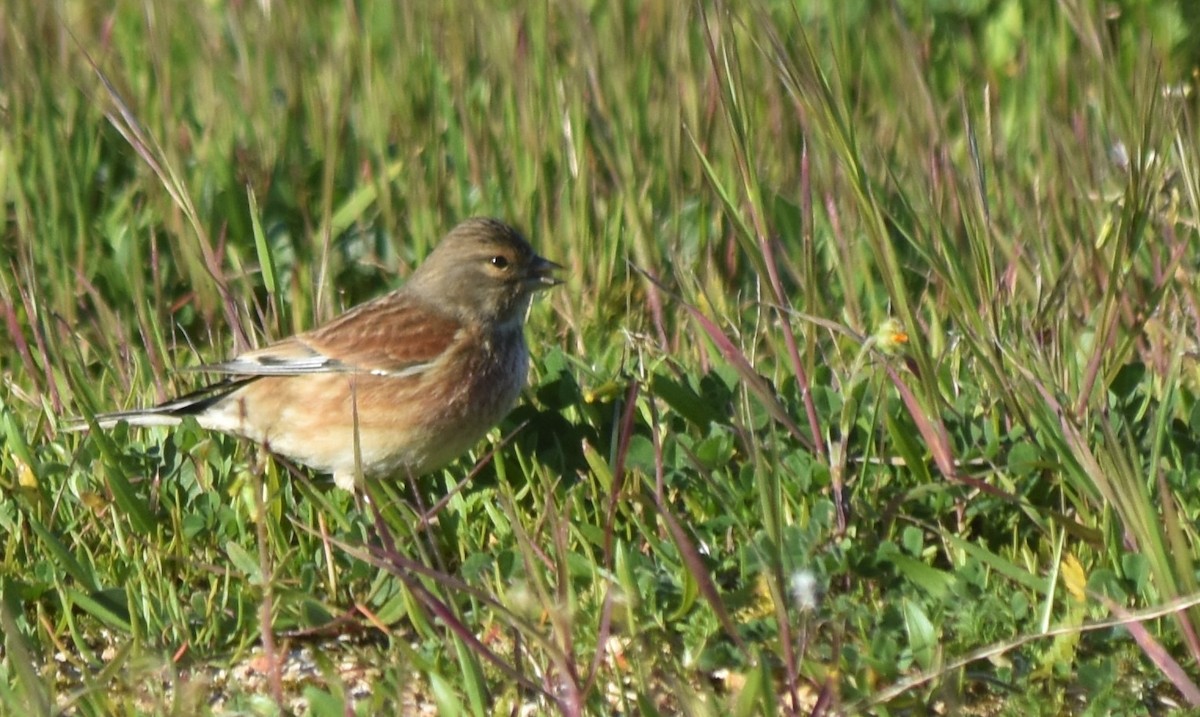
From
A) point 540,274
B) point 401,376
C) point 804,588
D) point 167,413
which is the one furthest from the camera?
point 540,274

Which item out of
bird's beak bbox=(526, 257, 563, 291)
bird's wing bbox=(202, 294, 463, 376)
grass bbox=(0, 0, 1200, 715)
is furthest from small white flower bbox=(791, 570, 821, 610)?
bird's beak bbox=(526, 257, 563, 291)

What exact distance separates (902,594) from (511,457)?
126cm

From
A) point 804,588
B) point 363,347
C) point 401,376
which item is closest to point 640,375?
point 401,376

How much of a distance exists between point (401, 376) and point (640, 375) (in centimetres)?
69

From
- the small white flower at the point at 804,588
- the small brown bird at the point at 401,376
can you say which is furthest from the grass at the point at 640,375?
the small brown bird at the point at 401,376

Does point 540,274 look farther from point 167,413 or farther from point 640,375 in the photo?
point 167,413

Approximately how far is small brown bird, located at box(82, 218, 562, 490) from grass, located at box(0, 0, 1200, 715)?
4.8 inches

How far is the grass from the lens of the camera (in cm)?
330

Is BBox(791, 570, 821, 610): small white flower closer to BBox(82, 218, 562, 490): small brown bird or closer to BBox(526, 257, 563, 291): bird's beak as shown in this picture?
BBox(82, 218, 562, 490): small brown bird

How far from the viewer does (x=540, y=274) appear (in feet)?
16.8

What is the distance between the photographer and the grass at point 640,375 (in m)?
3.30

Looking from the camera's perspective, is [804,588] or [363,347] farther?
[363,347]

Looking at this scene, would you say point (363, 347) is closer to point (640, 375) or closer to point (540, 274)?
point (540, 274)

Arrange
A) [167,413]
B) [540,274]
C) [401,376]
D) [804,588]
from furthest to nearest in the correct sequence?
[540,274]
[401,376]
[167,413]
[804,588]
